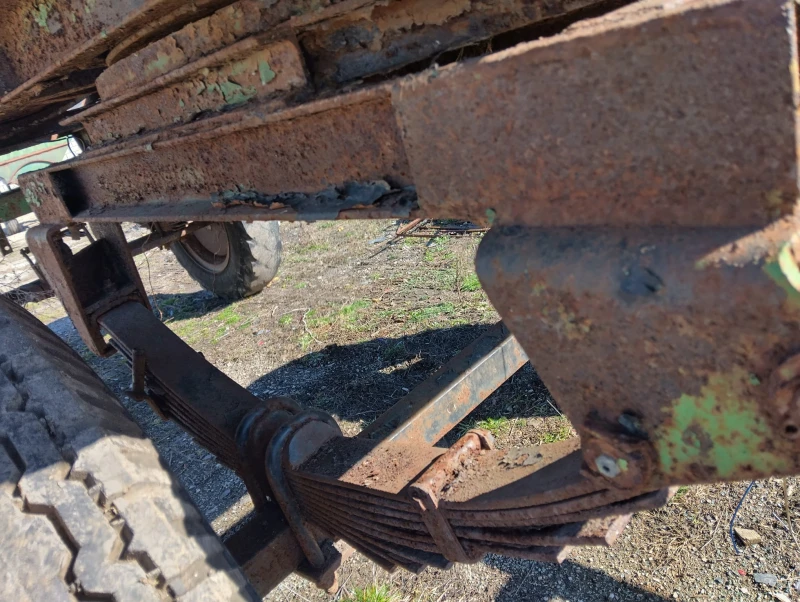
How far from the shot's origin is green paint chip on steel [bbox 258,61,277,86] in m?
1.25

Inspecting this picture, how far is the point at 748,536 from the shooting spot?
236 cm

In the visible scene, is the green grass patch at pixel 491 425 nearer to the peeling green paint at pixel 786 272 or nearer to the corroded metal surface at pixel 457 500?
the corroded metal surface at pixel 457 500

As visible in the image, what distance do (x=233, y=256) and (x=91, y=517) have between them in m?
3.92

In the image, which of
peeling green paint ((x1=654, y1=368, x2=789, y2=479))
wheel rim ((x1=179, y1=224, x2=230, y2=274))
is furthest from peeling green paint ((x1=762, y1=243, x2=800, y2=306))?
wheel rim ((x1=179, y1=224, x2=230, y2=274))

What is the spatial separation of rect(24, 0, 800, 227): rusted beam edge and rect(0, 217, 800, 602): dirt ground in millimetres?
1917

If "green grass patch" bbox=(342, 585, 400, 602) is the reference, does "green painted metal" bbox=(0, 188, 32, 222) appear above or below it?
above

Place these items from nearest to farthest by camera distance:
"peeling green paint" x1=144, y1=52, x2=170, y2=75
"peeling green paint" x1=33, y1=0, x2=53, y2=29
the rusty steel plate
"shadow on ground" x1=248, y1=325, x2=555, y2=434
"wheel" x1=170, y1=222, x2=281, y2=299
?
the rusty steel plate < "peeling green paint" x1=144, y1=52, x2=170, y2=75 < "peeling green paint" x1=33, y1=0, x2=53, y2=29 < "shadow on ground" x1=248, y1=325, x2=555, y2=434 < "wheel" x1=170, y1=222, x2=281, y2=299

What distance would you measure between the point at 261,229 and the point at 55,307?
10.8 feet

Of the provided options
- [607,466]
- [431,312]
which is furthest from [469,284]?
[607,466]

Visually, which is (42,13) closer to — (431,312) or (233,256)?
(431,312)

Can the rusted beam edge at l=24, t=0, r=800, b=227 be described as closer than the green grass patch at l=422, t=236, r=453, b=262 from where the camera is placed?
Yes

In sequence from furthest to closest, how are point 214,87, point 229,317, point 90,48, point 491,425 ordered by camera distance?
point 229,317 → point 491,425 → point 90,48 → point 214,87

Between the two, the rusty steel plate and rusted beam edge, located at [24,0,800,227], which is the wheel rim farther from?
the rusty steel plate

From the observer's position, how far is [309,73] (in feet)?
3.98
